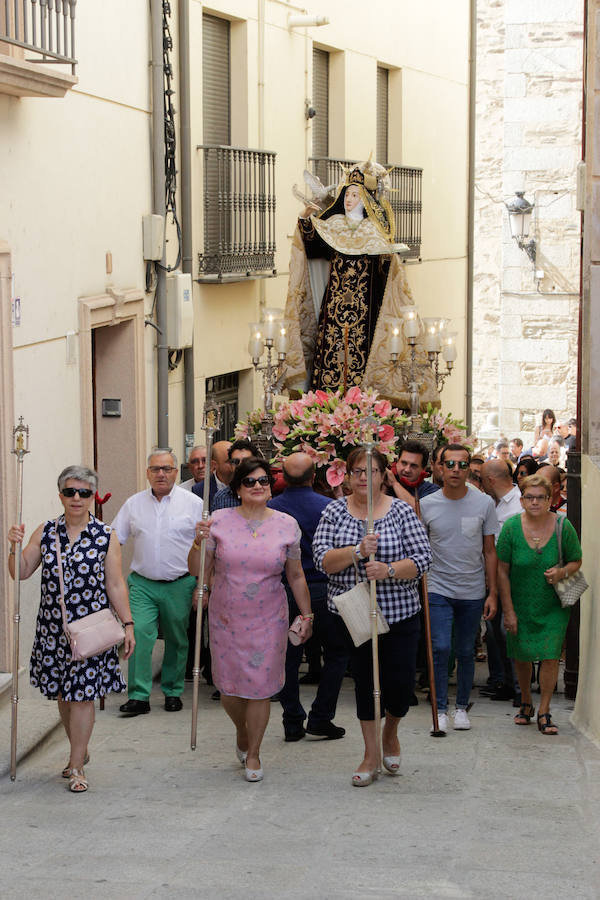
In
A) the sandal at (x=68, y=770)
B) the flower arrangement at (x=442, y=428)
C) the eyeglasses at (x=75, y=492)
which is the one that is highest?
the eyeglasses at (x=75, y=492)

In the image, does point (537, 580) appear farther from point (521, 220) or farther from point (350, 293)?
point (521, 220)

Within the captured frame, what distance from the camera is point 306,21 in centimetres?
1483

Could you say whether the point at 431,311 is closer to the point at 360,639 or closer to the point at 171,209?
the point at 171,209

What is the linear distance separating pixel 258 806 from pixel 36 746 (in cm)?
159

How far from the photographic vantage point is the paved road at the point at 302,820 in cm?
487

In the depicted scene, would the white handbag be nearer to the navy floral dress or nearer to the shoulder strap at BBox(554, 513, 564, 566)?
the navy floral dress

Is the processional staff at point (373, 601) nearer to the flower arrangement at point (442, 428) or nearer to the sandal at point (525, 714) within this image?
the sandal at point (525, 714)

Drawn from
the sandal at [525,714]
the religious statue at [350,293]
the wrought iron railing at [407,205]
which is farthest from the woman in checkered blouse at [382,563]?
the wrought iron railing at [407,205]

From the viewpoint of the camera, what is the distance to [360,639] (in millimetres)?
6230

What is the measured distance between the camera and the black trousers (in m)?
6.36

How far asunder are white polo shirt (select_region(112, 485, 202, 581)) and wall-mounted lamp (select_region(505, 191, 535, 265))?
12860mm

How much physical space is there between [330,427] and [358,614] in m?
2.94

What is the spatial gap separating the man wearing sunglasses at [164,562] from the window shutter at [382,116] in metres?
10.4

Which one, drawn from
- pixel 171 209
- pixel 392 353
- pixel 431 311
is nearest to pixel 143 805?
pixel 392 353
